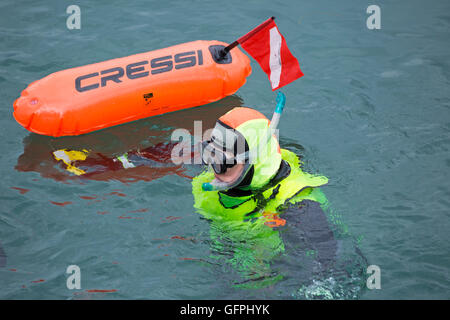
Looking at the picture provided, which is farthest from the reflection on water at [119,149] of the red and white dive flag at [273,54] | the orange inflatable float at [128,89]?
the red and white dive flag at [273,54]

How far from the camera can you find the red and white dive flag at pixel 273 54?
16.4 feet

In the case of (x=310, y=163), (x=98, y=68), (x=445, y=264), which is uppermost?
(x=98, y=68)

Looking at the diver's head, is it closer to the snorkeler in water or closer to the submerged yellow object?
the snorkeler in water

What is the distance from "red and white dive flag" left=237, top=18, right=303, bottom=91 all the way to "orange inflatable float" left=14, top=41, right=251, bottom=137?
133 centimetres

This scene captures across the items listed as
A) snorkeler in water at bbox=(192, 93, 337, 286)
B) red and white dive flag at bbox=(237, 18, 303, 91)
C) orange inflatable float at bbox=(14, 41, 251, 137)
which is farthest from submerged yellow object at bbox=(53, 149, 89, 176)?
red and white dive flag at bbox=(237, 18, 303, 91)

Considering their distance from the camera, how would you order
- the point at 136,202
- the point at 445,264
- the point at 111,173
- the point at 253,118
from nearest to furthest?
the point at 253,118, the point at 445,264, the point at 136,202, the point at 111,173

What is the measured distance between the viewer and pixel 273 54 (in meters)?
5.20

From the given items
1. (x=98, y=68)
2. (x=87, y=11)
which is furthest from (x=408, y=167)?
(x=87, y=11)

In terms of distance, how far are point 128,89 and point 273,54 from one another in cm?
203

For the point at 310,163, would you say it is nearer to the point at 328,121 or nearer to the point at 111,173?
the point at 328,121

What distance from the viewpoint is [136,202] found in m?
5.36

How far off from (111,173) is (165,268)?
64.3 inches

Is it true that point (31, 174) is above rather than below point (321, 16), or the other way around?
below

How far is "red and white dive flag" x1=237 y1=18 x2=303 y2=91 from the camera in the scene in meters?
4.98
